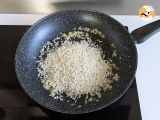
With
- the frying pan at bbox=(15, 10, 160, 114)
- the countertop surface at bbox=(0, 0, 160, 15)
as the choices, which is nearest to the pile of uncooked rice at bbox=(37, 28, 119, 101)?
the frying pan at bbox=(15, 10, 160, 114)

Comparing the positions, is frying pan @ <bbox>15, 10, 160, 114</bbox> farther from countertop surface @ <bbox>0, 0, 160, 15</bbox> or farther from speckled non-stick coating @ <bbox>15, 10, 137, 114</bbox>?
countertop surface @ <bbox>0, 0, 160, 15</bbox>

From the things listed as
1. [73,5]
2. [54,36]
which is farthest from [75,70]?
[73,5]

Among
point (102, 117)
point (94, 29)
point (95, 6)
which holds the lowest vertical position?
point (102, 117)

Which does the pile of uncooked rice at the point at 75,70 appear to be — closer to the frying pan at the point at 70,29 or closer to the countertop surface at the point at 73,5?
the frying pan at the point at 70,29

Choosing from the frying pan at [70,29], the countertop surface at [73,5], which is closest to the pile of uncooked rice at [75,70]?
the frying pan at [70,29]

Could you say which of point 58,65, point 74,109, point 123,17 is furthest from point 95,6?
point 74,109

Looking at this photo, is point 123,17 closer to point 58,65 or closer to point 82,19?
point 82,19
